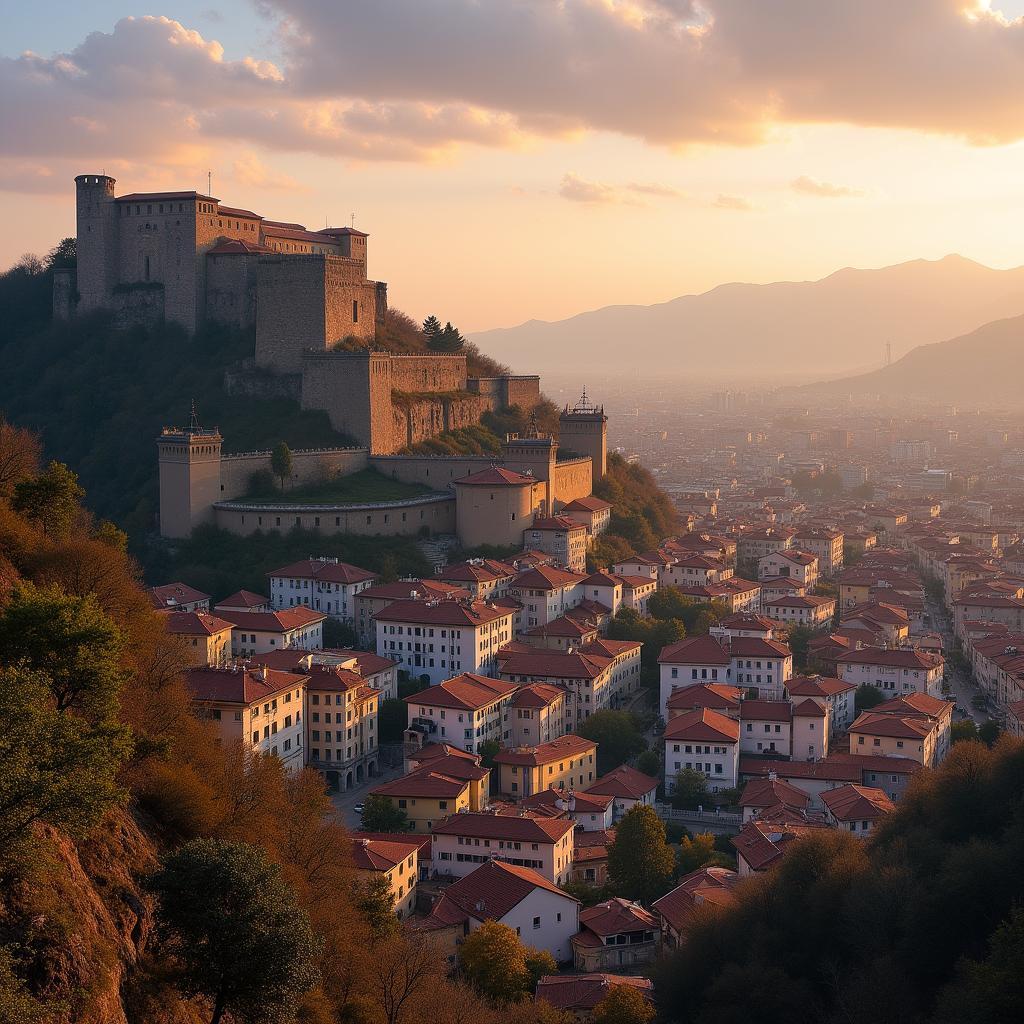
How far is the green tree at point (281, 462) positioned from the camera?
138ft

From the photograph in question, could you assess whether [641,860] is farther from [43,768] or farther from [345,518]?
[345,518]

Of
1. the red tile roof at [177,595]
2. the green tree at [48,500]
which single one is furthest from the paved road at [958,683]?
the green tree at [48,500]

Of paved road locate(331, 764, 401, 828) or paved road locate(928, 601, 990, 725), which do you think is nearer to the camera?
paved road locate(331, 764, 401, 828)

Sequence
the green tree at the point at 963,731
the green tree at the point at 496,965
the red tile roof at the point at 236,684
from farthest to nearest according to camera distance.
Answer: the green tree at the point at 963,731 < the red tile roof at the point at 236,684 < the green tree at the point at 496,965

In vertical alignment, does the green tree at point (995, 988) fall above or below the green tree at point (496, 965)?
above

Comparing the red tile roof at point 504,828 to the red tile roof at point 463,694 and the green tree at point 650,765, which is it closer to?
the red tile roof at point 463,694

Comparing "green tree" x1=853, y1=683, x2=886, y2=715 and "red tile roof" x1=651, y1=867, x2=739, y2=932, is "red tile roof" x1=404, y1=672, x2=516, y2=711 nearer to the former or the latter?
"red tile roof" x1=651, y1=867, x2=739, y2=932

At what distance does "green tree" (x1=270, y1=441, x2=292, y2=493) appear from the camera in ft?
138

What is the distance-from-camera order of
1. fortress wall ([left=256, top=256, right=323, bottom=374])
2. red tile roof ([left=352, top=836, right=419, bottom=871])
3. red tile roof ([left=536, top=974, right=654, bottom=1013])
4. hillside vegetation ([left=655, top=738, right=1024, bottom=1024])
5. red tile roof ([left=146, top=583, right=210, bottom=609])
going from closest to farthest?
hillside vegetation ([left=655, top=738, right=1024, bottom=1024]) < red tile roof ([left=536, top=974, right=654, bottom=1013]) < red tile roof ([left=352, top=836, right=419, bottom=871]) < red tile roof ([left=146, top=583, right=210, bottom=609]) < fortress wall ([left=256, top=256, right=323, bottom=374])

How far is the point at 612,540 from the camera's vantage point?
48062mm

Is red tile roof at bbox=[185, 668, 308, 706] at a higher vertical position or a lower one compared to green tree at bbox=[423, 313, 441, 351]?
lower

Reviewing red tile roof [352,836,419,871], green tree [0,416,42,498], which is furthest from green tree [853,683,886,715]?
green tree [0,416,42,498]

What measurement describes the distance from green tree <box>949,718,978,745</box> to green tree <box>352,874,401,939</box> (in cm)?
1639

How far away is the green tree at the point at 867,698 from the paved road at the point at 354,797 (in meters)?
12.2
